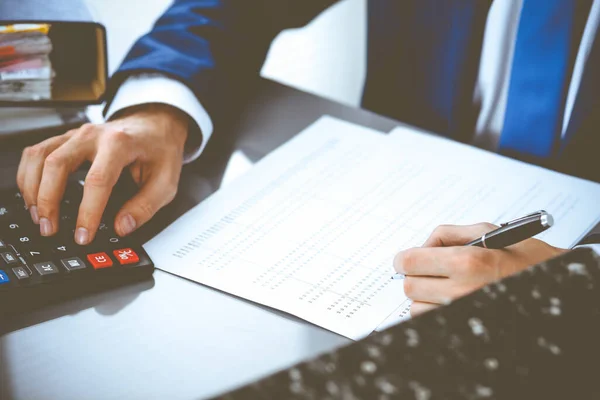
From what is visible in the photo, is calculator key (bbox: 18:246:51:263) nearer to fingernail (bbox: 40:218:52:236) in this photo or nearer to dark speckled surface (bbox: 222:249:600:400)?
fingernail (bbox: 40:218:52:236)

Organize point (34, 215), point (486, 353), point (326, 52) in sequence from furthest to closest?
point (326, 52)
point (34, 215)
point (486, 353)

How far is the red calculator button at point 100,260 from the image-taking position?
2.06 feet

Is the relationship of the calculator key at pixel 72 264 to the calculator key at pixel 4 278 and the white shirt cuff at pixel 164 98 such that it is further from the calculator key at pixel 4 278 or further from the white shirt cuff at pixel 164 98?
the white shirt cuff at pixel 164 98

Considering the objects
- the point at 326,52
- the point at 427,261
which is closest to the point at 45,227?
the point at 427,261

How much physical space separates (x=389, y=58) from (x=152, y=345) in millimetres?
778

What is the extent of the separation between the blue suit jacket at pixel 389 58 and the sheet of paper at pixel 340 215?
13 cm

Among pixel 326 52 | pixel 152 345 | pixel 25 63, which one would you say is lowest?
pixel 326 52

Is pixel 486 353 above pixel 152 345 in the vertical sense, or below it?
above

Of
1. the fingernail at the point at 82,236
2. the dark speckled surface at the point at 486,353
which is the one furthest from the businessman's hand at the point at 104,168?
the dark speckled surface at the point at 486,353

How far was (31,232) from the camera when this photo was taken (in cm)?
66

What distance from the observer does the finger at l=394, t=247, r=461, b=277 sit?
603mm

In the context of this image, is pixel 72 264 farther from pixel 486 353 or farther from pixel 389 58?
pixel 389 58

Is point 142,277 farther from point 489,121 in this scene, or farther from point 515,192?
point 489,121

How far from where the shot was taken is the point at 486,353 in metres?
0.37
